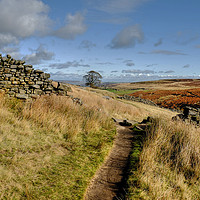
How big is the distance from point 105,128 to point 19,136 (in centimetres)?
520

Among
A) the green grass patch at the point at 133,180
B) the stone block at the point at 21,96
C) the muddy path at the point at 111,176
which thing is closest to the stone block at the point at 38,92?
the stone block at the point at 21,96

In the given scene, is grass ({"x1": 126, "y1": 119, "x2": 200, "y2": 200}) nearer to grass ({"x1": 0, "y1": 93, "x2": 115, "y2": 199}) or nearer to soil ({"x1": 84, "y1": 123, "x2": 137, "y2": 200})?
soil ({"x1": 84, "y1": 123, "x2": 137, "y2": 200})

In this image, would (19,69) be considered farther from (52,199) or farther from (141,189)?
(141,189)

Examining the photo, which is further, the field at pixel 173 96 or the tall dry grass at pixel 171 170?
the field at pixel 173 96

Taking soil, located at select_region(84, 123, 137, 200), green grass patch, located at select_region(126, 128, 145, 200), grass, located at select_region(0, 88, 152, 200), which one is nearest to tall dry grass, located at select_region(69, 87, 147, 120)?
grass, located at select_region(0, 88, 152, 200)

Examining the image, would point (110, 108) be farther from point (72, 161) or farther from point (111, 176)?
point (111, 176)

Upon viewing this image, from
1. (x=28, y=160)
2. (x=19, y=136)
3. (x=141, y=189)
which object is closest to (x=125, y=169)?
(x=141, y=189)

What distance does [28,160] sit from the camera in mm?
5070

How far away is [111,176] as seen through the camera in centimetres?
512

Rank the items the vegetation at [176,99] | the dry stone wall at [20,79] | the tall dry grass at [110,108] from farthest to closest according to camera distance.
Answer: the vegetation at [176,99]
the tall dry grass at [110,108]
the dry stone wall at [20,79]

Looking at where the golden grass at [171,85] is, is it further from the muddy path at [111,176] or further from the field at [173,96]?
the muddy path at [111,176]

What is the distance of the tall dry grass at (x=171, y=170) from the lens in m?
4.31

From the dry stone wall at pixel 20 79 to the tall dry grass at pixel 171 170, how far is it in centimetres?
944

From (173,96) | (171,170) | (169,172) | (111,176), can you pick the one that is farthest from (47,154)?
(173,96)
